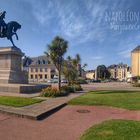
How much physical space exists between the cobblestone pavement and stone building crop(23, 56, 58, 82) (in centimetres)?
8396

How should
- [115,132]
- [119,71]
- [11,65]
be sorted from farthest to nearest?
1. [119,71]
2. [11,65]
3. [115,132]

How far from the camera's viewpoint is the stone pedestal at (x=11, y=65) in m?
23.7

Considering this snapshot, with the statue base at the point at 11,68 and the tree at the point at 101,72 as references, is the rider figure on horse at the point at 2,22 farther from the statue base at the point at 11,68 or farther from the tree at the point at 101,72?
the tree at the point at 101,72

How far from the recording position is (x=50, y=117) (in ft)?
33.2

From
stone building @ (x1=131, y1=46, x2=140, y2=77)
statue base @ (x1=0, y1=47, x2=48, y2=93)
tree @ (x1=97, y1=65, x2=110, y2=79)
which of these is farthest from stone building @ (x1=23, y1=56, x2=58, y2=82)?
statue base @ (x1=0, y1=47, x2=48, y2=93)

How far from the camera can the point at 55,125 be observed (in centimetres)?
862

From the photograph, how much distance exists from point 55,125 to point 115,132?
2.61 metres

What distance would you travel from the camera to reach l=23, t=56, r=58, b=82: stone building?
9500 centimetres

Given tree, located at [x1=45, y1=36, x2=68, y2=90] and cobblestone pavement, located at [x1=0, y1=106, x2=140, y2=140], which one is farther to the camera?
tree, located at [x1=45, y1=36, x2=68, y2=90]

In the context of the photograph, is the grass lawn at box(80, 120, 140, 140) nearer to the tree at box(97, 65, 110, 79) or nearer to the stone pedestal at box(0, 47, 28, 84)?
the stone pedestal at box(0, 47, 28, 84)

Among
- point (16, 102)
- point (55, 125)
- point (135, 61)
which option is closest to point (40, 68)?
point (135, 61)

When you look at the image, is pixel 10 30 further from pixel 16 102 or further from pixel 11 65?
pixel 16 102

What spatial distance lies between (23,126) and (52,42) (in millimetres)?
15126

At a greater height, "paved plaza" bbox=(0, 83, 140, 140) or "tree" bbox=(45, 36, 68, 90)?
"tree" bbox=(45, 36, 68, 90)
